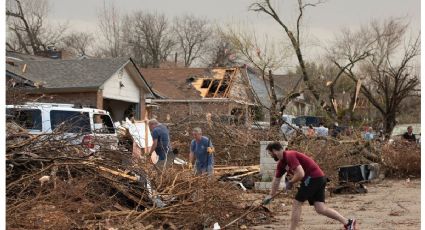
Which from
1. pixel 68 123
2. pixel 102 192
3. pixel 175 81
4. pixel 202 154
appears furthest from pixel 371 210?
pixel 175 81

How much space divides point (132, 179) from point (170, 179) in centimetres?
73

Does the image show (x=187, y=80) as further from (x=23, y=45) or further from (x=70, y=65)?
(x=23, y=45)

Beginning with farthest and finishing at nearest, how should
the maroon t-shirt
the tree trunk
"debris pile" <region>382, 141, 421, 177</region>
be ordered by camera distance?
the tree trunk → "debris pile" <region>382, 141, 421, 177</region> → the maroon t-shirt

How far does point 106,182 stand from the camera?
880 cm

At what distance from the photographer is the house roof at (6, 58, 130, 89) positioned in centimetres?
2548

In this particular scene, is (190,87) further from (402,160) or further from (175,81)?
(402,160)

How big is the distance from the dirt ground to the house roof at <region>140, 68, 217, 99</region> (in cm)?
2305

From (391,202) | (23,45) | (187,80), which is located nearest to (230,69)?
(187,80)

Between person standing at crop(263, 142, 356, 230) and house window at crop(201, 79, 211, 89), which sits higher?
house window at crop(201, 79, 211, 89)

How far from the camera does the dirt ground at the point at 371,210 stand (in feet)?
32.0

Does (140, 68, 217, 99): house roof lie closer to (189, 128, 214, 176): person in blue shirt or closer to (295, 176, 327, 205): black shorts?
(189, 128, 214, 176): person in blue shirt

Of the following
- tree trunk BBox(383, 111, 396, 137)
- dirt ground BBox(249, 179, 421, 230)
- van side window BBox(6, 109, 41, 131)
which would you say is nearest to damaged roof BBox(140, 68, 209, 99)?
tree trunk BBox(383, 111, 396, 137)

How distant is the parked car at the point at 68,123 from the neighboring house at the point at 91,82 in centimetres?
919

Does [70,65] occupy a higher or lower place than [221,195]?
higher
